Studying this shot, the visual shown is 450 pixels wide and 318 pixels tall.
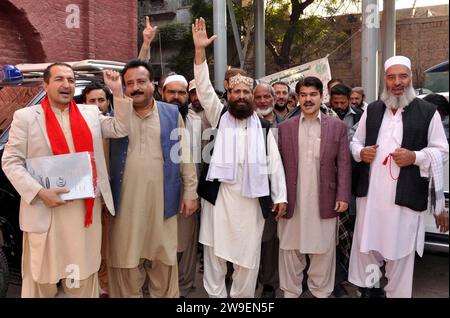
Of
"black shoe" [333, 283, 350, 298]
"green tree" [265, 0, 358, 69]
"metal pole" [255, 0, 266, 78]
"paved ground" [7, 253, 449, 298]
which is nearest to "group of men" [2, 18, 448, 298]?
"black shoe" [333, 283, 350, 298]

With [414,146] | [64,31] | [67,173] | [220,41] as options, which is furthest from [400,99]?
[64,31]

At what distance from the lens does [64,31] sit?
9125mm

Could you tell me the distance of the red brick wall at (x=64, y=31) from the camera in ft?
27.2

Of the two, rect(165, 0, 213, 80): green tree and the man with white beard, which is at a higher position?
rect(165, 0, 213, 80): green tree

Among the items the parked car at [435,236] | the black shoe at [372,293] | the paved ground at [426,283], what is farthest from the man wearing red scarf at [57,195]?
the parked car at [435,236]

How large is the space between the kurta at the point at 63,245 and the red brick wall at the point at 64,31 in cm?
628

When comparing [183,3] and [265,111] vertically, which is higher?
[183,3]

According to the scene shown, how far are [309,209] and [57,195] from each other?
185 centimetres

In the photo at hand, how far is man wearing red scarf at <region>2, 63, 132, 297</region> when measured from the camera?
2.84m

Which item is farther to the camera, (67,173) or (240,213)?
(240,213)

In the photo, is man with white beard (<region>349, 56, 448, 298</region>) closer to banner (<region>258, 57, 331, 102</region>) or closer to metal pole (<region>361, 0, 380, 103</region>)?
metal pole (<region>361, 0, 380, 103</region>)

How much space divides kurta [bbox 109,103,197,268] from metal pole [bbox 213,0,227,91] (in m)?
4.13

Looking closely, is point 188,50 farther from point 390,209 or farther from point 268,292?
point 390,209
